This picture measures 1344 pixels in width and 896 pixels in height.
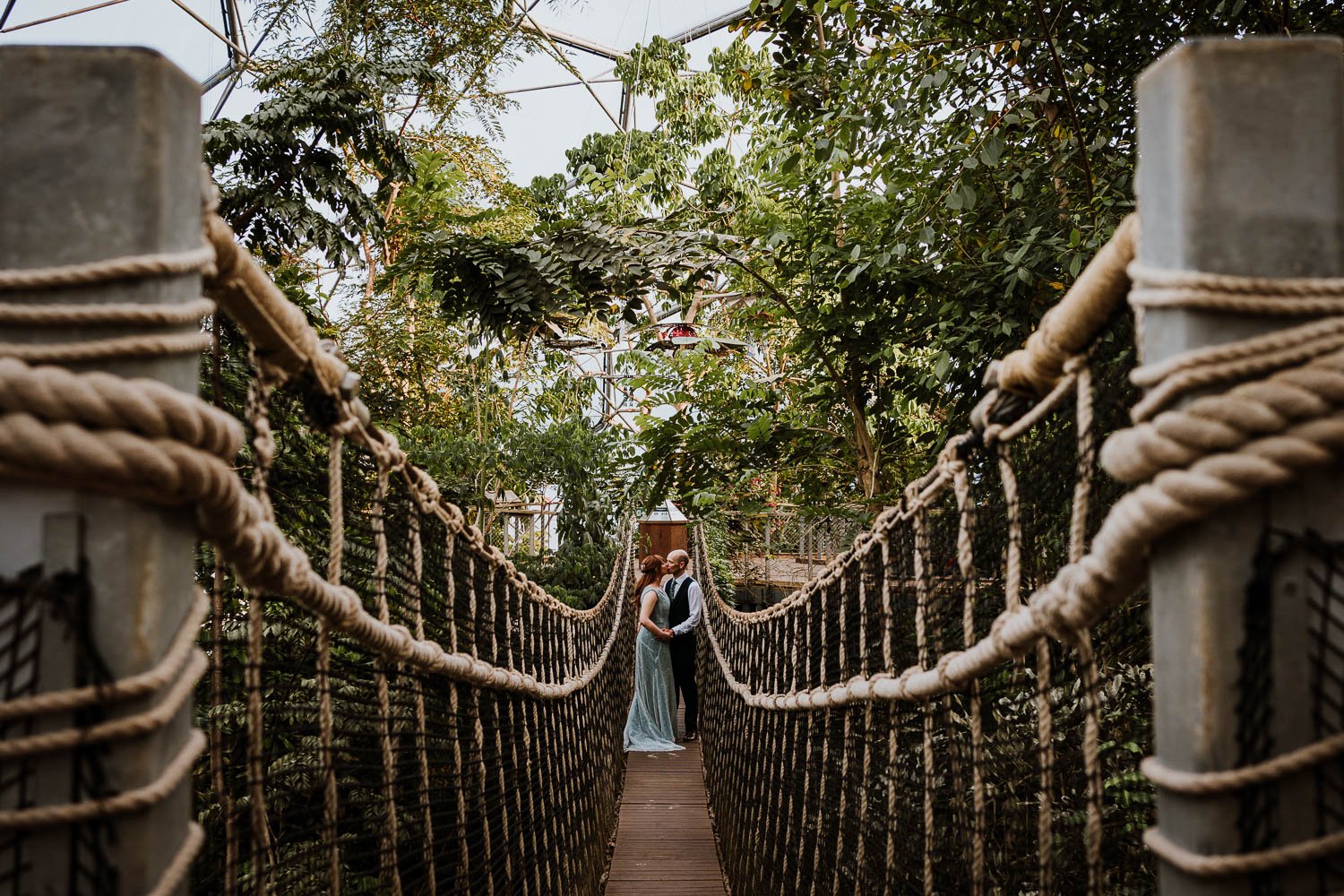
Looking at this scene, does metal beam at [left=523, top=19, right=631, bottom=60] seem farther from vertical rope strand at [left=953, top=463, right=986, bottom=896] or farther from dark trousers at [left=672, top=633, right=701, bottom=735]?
vertical rope strand at [left=953, top=463, right=986, bottom=896]

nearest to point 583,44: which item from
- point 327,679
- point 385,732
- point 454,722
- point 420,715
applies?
point 454,722

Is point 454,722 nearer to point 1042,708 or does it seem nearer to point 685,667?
point 1042,708

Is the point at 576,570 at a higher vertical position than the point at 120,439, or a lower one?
lower

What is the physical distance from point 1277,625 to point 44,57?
0.63m

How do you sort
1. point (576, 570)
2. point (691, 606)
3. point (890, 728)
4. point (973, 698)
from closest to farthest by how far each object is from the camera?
point (973, 698) < point (890, 728) < point (691, 606) < point (576, 570)

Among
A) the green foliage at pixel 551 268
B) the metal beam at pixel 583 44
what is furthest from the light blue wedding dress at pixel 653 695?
the metal beam at pixel 583 44

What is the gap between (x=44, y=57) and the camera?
1.43 ft

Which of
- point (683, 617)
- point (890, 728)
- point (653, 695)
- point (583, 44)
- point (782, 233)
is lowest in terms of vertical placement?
point (653, 695)

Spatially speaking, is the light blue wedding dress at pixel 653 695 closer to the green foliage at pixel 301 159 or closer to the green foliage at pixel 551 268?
the green foliage at pixel 551 268

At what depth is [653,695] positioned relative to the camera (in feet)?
18.9

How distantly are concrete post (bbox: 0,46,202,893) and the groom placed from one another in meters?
5.18

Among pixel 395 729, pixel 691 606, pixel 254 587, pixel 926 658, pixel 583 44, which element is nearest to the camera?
pixel 254 587

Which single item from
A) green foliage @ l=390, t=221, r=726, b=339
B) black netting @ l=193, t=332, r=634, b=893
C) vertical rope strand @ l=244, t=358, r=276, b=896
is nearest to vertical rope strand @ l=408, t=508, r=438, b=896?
black netting @ l=193, t=332, r=634, b=893

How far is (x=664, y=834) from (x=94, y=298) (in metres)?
4.19
